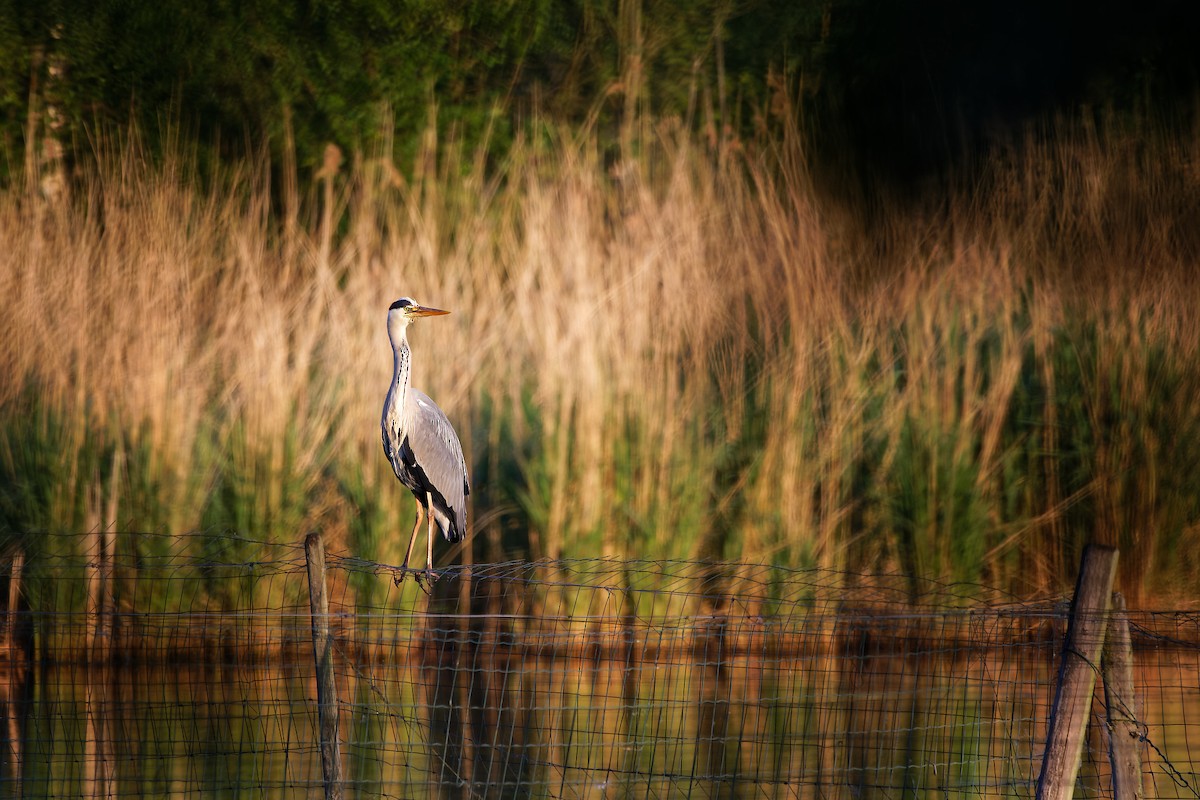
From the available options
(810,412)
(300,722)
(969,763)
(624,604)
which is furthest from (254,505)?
(969,763)

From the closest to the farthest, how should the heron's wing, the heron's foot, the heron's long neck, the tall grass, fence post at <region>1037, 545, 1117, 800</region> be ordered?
fence post at <region>1037, 545, 1117, 800</region> < the heron's foot < the heron's long neck < the heron's wing < the tall grass

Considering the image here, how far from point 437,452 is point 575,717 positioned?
1.09m

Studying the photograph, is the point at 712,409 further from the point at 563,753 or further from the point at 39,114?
the point at 39,114

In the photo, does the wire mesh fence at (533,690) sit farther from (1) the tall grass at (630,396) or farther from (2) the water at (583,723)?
(1) the tall grass at (630,396)

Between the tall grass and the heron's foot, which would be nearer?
the heron's foot

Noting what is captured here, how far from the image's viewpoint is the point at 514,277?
6.73 m

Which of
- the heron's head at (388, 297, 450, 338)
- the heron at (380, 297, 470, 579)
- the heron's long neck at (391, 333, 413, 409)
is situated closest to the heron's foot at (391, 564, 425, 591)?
the heron at (380, 297, 470, 579)

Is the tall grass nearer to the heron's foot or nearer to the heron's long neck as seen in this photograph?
the heron's foot

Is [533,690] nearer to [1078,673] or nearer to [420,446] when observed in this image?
[420,446]

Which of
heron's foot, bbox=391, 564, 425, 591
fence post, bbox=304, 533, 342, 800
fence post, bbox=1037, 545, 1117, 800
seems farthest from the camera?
heron's foot, bbox=391, 564, 425, 591

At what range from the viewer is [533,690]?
219 inches

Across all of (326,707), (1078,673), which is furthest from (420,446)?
(1078,673)

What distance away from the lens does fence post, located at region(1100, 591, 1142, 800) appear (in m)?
3.58

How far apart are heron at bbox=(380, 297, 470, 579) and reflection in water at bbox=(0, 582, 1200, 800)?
17.5 inches
